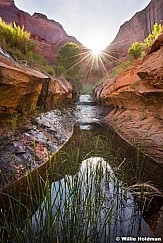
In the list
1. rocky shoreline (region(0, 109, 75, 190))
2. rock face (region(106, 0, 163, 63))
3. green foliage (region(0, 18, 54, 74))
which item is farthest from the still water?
rock face (region(106, 0, 163, 63))

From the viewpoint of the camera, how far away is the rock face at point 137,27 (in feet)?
114

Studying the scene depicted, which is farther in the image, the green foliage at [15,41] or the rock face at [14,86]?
the green foliage at [15,41]

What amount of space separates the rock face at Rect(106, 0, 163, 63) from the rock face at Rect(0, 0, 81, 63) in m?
15.5

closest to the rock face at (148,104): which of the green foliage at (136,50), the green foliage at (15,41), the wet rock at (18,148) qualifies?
the green foliage at (136,50)

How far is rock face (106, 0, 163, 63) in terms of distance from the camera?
114 feet

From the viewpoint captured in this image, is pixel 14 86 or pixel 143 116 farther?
pixel 143 116

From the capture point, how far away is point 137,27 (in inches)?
1671

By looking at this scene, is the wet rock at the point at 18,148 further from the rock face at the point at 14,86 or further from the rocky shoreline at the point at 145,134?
the rocky shoreline at the point at 145,134

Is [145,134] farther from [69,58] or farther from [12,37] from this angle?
[69,58]

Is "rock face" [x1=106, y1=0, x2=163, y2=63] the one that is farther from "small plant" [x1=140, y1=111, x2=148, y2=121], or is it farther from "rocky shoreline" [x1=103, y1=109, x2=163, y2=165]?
"rocky shoreline" [x1=103, y1=109, x2=163, y2=165]

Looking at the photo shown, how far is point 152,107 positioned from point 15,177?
18.8 ft

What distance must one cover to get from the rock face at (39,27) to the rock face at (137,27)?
15499 mm

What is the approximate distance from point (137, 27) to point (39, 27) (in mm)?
24841

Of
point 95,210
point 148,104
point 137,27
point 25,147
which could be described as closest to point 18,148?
point 25,147
